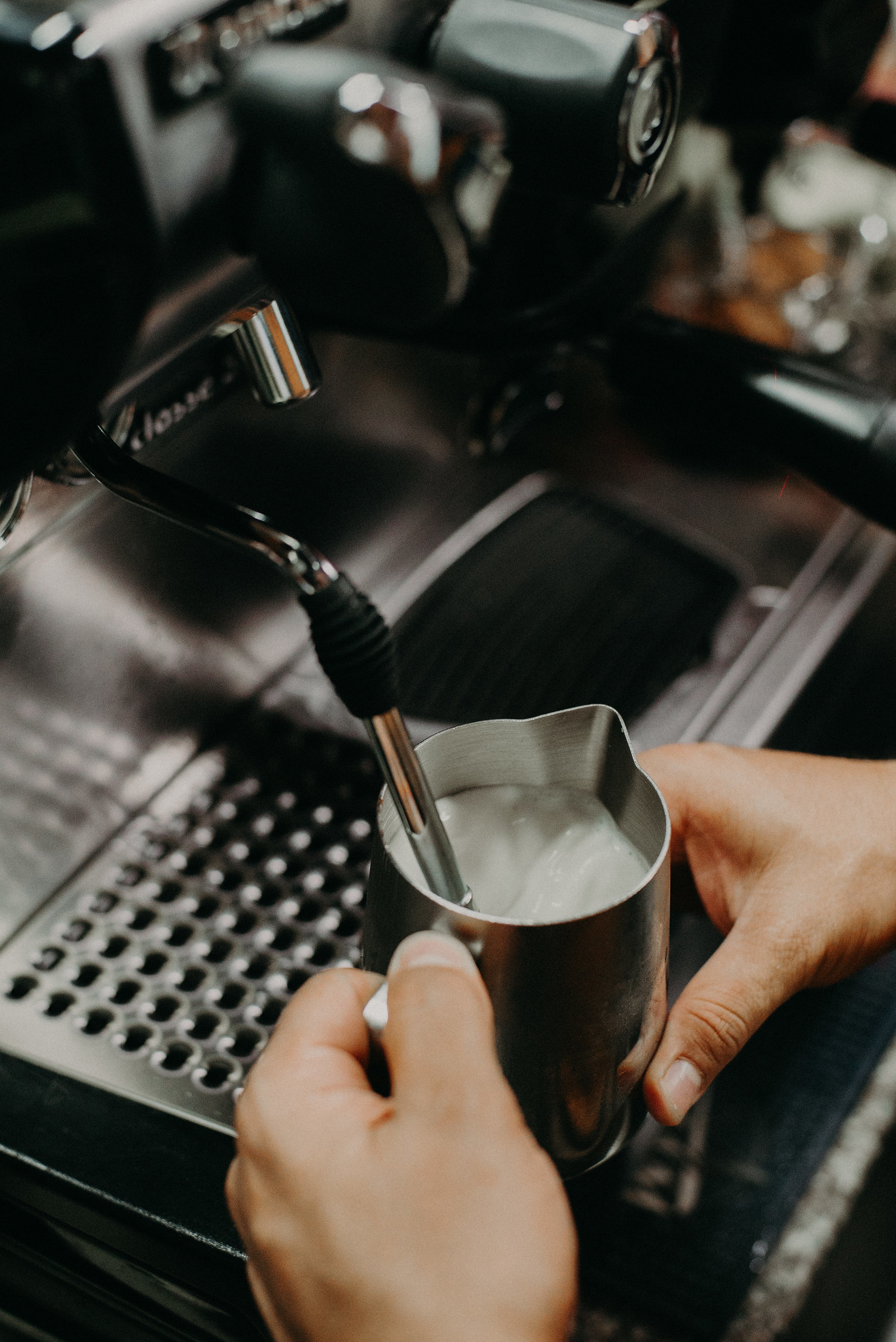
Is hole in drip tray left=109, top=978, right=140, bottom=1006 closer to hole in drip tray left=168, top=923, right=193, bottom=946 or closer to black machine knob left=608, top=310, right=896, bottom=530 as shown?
hole in drip tray left=168, top=923, right=193, bottom=946

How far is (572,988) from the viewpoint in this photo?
0.98 ft

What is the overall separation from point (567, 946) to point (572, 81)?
246mm

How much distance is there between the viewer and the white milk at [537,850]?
0.35m

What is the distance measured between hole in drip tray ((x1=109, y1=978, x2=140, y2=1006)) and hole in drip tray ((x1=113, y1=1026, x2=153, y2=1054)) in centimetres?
1

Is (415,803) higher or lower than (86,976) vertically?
higher

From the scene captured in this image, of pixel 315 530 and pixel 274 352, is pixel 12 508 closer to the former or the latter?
pixel 274 352

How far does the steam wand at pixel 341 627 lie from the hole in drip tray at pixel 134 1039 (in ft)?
0.57

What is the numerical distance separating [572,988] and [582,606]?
32 cm

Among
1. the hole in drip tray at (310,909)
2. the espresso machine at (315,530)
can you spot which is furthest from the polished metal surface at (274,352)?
the hole in drip tray at (310,909)

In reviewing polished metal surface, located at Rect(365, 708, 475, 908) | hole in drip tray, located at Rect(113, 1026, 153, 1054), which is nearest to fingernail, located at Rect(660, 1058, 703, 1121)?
polished metal surface, located at Rect(365, 708, 475, 908)

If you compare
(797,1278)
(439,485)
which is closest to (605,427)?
(439,485)

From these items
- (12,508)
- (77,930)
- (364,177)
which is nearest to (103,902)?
(77,930)

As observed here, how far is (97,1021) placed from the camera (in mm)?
442

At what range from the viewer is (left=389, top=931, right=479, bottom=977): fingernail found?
0.95 feet
